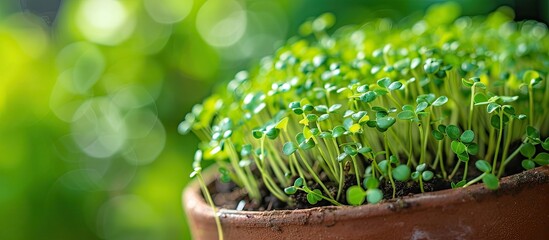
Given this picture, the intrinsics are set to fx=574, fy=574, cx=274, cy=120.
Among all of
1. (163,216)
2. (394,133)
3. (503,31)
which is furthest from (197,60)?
(394,133)

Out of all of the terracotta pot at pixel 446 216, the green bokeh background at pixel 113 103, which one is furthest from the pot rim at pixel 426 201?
the green bokeh background at pixel 113 103

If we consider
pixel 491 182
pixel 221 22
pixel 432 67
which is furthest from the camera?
pixel 221 22

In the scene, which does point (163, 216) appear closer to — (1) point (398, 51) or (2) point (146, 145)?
(2) point (146, 145)

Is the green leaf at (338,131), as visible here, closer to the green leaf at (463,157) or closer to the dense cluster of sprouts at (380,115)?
the dense cluster of sprouts at (380,115)

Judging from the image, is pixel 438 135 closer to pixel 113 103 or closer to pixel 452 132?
pixel 452 132

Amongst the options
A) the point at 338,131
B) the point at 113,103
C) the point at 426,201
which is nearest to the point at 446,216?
the point at 426,201

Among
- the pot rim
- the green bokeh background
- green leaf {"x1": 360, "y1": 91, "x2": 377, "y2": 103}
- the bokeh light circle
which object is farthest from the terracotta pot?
the bokeh light circle

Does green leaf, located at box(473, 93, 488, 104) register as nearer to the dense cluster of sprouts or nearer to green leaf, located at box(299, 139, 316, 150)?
the dense cluster of sprouts
